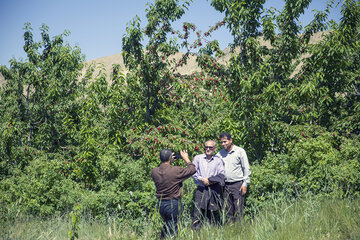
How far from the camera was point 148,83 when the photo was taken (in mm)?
7758

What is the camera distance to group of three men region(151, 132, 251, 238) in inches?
163

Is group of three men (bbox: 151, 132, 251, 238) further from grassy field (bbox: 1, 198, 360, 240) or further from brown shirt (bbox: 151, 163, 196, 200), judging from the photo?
grassy field (bbox: 1, 198, 360, 240)

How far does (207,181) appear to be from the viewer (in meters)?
4.55

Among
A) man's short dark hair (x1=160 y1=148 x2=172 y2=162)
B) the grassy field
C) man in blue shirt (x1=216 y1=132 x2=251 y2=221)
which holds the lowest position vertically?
the grassy field

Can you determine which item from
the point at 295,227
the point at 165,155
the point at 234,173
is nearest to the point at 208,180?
the point at 234,173

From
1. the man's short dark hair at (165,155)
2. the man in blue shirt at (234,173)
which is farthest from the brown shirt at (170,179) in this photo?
the man in blue shirt at (234,173)

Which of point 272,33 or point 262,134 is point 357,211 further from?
point 272,33

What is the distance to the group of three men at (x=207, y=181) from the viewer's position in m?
4.15

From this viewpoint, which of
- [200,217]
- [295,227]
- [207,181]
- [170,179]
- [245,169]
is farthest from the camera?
[245,169]

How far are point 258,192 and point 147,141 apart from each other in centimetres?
275

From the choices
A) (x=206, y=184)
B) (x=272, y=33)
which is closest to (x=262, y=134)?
(x=206, y=184)

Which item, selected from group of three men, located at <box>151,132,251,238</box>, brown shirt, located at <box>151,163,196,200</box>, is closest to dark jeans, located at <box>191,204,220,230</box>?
group of three men, located at <box>151,132,251,238</box>

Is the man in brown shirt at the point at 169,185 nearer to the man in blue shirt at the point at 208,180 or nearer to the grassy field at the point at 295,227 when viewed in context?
the grassy field at the point at 295,227

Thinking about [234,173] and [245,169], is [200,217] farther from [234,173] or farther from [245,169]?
[245,169]
